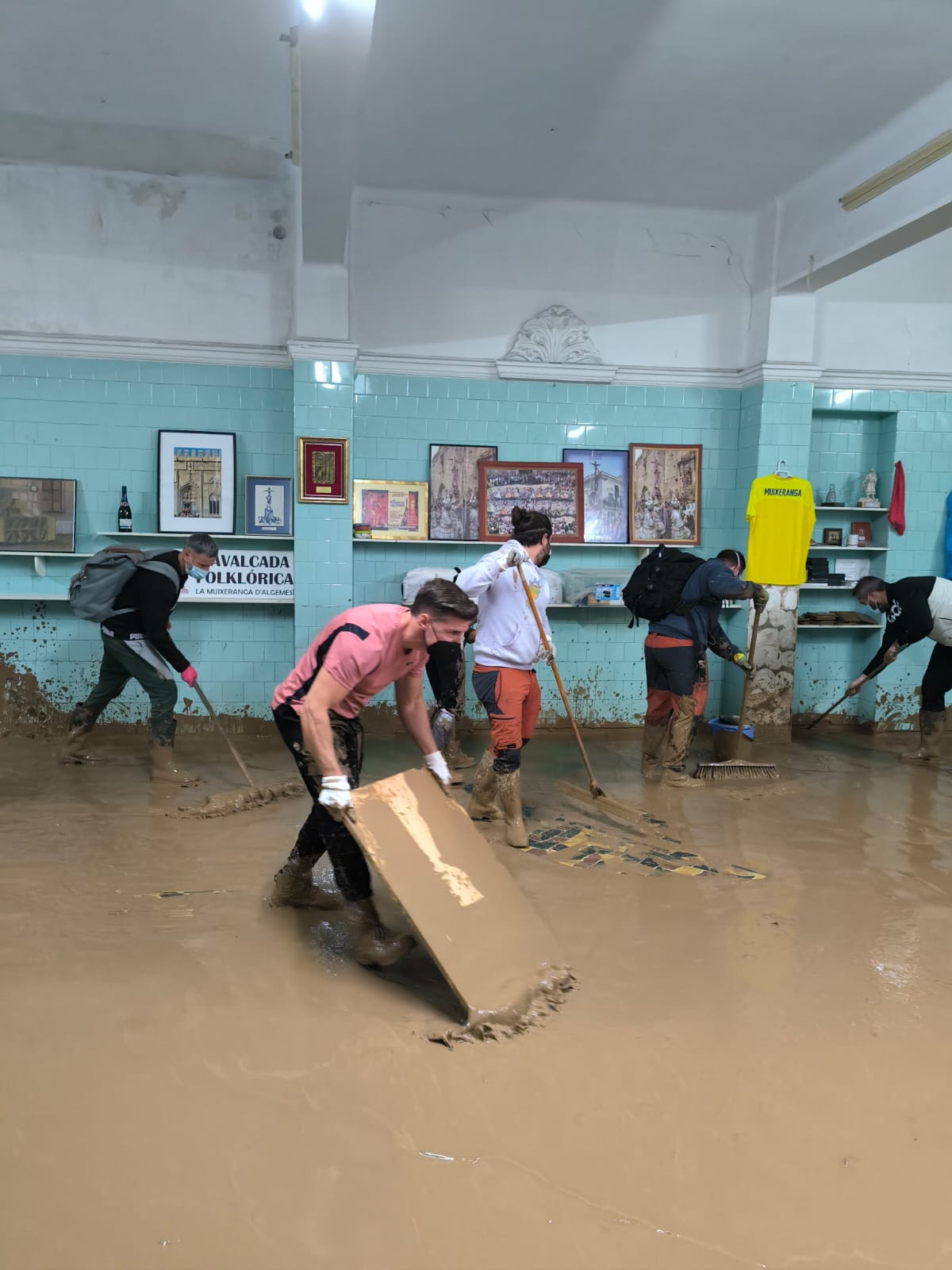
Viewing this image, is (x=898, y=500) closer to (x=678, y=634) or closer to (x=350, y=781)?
(x=678, y=634)

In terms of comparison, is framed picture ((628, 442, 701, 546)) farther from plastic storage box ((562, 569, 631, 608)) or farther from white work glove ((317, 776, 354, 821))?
white work glove ((317, 776, 354, 821))

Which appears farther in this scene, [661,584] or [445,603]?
[661,584]

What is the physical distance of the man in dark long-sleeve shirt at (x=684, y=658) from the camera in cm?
510

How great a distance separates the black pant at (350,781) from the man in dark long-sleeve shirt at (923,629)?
4130 mm

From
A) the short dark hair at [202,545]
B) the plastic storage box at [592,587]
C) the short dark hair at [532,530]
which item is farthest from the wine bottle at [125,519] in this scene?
the short dark hair at [532,530]

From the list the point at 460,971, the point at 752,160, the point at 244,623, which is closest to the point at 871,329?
the point at 752,160

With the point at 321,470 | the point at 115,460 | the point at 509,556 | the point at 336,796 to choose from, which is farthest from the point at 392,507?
the point at 336,796

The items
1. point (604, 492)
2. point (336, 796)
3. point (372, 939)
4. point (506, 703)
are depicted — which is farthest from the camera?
point (604, 492)

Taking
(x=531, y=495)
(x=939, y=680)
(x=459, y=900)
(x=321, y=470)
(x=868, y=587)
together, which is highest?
(x=321, y=470)

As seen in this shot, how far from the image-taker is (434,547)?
21.4ft

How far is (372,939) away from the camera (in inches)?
112

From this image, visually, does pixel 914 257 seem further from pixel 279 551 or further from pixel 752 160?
pixel 279 551

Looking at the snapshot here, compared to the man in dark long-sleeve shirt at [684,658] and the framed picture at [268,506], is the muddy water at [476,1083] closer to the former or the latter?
the man in dark long-sleeve shirt at [684,658]

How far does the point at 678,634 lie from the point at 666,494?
1.94 m
